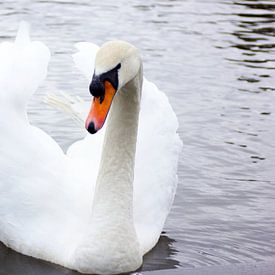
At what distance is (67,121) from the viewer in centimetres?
799

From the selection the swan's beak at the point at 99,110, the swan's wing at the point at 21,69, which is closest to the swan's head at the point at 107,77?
the swan's beak at the point at 99,110

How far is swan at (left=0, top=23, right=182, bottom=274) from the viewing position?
4957 mm

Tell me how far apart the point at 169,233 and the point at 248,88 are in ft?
12.3

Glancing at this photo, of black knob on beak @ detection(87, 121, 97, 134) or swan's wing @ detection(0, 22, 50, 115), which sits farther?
swan's wing @ detection(0, 22, 50, 115)

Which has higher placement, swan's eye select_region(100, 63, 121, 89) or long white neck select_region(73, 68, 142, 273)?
swan's eye select_region(100, 63, 121, 89)

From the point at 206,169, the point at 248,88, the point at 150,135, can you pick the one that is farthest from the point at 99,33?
the point at 150,135

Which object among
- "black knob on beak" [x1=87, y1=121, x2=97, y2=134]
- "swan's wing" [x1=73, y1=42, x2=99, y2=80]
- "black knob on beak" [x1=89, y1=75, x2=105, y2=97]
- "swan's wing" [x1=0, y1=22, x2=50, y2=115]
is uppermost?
"black knob on beak" [x1=89, y1=75, x2=105, y2=97]

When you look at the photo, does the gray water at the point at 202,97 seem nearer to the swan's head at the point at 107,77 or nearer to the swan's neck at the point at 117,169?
the swan's neck at the point at 117,169

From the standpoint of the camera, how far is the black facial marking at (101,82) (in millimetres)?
4293

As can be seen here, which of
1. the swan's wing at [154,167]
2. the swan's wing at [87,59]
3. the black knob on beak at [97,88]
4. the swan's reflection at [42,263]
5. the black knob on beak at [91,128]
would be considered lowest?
the swan's reflection at [42,263]

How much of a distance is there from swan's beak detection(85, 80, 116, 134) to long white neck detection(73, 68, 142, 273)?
53cm

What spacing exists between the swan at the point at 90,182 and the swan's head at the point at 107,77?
0.04 feet

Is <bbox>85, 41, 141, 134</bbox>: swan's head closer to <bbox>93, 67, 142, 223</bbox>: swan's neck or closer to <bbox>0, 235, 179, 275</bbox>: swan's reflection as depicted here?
<bbox>93, 67, 142, 223</bbox>: swan's neck

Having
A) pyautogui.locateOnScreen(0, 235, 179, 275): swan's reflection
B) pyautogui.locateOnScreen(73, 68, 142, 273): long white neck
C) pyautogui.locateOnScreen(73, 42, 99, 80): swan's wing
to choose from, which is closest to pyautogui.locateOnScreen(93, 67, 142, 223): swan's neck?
pyautogui.locateOnScreen(73, 68, 142, 273): long white neck
